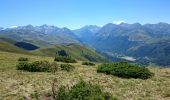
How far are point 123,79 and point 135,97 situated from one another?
930 cm

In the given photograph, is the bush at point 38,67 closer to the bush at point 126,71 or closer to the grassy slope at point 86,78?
the grassy slope at point 86,78

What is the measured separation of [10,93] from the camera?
85.4 ft

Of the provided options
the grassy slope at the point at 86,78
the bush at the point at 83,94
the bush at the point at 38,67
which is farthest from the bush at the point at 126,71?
the bush at the point at 83,94

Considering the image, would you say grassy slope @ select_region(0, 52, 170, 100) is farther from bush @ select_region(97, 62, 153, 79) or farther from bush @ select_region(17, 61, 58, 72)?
bush @ select_region(17, 61, 58, 72)

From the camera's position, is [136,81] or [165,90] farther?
[136,81]

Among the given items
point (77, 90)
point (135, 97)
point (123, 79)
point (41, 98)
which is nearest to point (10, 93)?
point (41, 98)

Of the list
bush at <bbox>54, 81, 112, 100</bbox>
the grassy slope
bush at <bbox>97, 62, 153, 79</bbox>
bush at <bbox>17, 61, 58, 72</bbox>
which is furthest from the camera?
bush at <bbox>17, 61, 58, 72</bbox>

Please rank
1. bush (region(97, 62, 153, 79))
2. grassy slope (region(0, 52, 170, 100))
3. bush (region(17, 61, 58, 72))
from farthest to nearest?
1. bush (region(17, 61, 58, 72))
2. bush (region(97, 62, 153, 79))
3. grassy slope (region(0, 52, 170, 100))

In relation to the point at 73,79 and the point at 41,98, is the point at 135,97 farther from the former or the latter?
the point at 73,79

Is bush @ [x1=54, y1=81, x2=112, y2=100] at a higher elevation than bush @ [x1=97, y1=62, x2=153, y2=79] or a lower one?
lower

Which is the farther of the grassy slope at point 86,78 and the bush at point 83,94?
the grassy slope at point 86,78

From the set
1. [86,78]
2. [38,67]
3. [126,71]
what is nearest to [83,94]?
[86,78]

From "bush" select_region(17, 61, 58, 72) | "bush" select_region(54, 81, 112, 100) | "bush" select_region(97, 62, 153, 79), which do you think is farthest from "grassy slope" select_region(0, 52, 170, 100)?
"bush" select_region(54, 81, 112, 100)

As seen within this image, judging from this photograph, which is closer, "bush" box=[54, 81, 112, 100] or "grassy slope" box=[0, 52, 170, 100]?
"bush" box=[54, 81, 112, 100]
